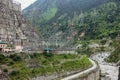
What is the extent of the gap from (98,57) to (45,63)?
92.5 meters

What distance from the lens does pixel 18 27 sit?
11644 cm

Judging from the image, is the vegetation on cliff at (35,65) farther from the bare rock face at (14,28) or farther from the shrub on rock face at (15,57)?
the bare rock face at (14,28)

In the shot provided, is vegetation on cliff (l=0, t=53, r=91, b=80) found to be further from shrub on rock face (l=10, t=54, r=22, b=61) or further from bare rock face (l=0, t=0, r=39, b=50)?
bare rock face (l=0, t=0, r=39, b=50)

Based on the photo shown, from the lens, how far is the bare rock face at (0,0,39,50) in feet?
331

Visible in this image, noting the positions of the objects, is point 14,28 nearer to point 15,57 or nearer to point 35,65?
point 15,57

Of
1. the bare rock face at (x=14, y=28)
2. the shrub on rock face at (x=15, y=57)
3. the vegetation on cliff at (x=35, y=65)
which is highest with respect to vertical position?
the bare rock face at (x=14, y=28)

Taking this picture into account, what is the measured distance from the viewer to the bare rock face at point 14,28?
10074 cm

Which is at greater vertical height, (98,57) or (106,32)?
(106,32)

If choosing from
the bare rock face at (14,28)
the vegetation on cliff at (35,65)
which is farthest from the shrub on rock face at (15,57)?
the bare rock face at (14,28)

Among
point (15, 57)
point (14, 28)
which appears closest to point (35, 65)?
point (15, 57)

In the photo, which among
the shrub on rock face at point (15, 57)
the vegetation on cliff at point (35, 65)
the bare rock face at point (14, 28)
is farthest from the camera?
the bare rock face at point (14, 28)

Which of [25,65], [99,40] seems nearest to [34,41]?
[25,65]

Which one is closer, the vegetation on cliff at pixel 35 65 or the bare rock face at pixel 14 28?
the vegetation on cliff at pixel 35 65

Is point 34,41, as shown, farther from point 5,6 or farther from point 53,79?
point 53,79
